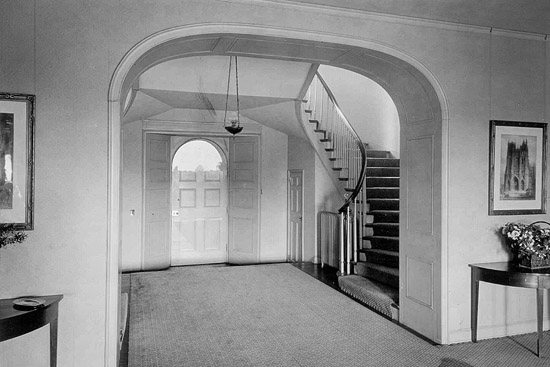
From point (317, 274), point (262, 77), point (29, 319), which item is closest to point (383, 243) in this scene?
point (317, 274)

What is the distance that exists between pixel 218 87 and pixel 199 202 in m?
2.96

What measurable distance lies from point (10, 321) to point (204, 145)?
6485 millimetres

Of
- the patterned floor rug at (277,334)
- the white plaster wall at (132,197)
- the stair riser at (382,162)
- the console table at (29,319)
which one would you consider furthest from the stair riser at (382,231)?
the console table at (29,319)

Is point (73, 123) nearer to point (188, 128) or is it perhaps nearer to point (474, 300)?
point (474, 300)

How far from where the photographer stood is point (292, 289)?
20.8ft

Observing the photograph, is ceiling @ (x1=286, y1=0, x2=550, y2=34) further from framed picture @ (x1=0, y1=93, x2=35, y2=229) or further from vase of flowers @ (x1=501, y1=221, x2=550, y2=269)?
framed picture @ (x1=0, y1=93, x2=35, y2=229)

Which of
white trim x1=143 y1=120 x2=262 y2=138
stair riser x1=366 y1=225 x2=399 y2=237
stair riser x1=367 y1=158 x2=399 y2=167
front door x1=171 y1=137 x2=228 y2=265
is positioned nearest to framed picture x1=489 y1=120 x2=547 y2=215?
stair riser x1=366 y1=225 x2=399 y2=237

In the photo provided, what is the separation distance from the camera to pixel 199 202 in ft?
28.8

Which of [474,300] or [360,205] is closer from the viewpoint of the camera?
[474,300]

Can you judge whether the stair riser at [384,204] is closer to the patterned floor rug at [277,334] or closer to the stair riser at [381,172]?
the stair riser at [381,172]

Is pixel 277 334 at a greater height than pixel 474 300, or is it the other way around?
pixel 474 300

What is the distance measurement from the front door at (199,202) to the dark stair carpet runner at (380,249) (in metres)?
3.05

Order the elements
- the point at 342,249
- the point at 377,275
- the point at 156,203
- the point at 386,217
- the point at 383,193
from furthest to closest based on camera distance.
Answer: the point at 156,203, the point at 383,193, the point at 386,217, the point at 342,249, the point at 377,275

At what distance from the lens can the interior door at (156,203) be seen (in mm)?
7953
